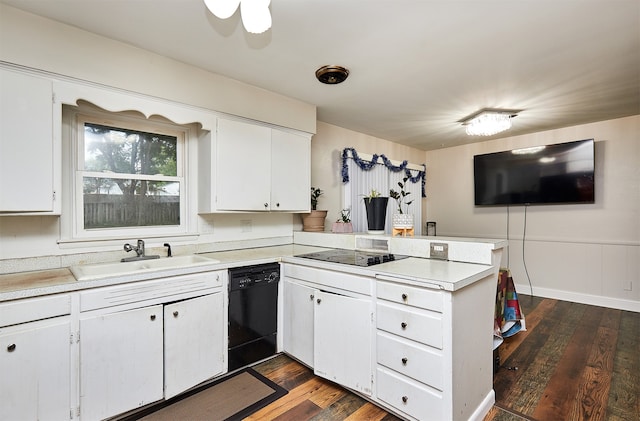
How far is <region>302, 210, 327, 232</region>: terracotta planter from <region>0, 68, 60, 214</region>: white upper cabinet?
2104mm

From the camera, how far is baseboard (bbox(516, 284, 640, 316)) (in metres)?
3.56

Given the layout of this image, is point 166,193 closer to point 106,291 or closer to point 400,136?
point 106,291

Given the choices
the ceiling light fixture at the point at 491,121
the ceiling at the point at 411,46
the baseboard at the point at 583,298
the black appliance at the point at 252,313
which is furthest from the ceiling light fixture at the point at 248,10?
the baseboard at the point at 583,298

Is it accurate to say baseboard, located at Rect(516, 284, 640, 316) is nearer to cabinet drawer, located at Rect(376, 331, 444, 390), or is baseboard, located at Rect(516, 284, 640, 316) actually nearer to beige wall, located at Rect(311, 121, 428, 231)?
beige wall, located at Rect(311, 121, 428, 231)

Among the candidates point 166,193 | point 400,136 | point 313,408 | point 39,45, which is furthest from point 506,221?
point 39,45

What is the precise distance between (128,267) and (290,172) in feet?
5.16

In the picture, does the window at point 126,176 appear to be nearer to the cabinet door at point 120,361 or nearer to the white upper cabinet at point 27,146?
the white upper cabinet at point 27,146

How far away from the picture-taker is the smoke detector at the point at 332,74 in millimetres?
2330

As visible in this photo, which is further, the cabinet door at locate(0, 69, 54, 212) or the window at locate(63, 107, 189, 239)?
the window at locate(63, 107, 189, 239)

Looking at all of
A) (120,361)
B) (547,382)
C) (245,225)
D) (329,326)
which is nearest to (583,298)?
(547,382)

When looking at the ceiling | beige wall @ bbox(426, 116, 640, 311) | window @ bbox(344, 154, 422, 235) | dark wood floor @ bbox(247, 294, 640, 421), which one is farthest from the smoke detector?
beige wall @ bbox(426, 116, 640, 311)

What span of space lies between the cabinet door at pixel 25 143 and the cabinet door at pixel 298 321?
1.67 meters

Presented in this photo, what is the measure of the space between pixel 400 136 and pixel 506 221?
6.78 ft

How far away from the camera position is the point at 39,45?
1.73 m
